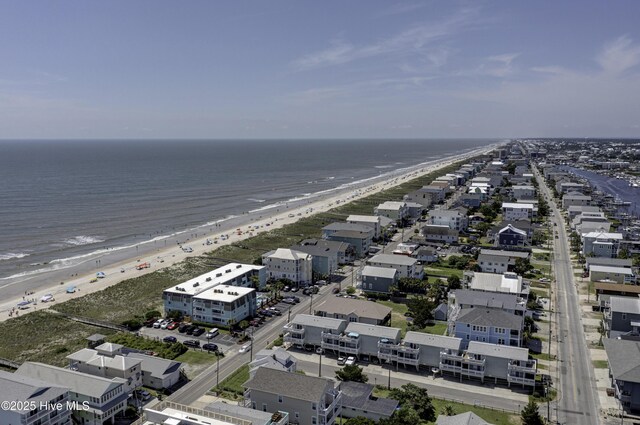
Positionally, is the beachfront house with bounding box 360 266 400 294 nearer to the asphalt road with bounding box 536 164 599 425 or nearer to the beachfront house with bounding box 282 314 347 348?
the beachfront house with bounding box 282 314 347 348

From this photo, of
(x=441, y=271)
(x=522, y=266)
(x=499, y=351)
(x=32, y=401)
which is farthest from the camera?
(x=441, y=271)

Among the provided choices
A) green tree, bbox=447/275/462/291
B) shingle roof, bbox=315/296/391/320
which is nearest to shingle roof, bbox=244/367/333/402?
shingle roof, bbox=315/296/391/320

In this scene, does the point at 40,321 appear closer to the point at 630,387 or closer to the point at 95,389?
the point at 95,389

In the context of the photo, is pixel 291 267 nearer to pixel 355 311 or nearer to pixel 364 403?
pixel 355 311

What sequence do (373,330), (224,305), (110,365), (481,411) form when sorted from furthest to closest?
(224,305)
(373,330)
(110,365)
(481,411)

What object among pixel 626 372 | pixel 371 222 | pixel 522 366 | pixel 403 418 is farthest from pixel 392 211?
pixel 403 418

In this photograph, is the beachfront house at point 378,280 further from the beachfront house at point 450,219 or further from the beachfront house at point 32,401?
the beachfront house at point 450,219

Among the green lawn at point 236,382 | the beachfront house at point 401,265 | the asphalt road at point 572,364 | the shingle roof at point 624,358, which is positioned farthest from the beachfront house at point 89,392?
the beachfront house at point 401,265

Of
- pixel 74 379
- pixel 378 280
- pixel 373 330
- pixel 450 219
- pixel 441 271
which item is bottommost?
pixel 441 271
